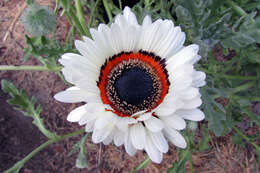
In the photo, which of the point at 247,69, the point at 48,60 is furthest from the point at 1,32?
the point at 247,69

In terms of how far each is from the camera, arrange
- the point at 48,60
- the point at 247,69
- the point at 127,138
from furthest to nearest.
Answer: the point at 247,69
the point at 48,60
the point at 127,138

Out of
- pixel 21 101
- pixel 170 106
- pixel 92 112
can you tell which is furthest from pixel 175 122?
pixel 21 101

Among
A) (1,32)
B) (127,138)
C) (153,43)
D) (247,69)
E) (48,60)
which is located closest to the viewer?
(127,138)

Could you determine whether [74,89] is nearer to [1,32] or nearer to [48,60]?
[48,60]

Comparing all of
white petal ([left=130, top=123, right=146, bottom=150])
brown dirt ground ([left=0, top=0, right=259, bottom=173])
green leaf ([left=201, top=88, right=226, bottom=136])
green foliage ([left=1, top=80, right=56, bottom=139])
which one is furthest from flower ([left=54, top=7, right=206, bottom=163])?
brown dirt ground ([left=0, top=0, right=259, bottom=173])

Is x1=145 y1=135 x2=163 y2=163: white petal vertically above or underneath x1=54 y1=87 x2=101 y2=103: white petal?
underneath

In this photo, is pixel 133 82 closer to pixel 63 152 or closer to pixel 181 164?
pixel 181 164

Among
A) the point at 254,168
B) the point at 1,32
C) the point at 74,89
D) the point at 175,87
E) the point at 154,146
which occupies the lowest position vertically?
the point at 254,168

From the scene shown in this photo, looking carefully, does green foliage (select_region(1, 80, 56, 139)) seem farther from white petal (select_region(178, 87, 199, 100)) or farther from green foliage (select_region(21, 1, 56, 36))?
white petal (select_region(178, 87, 199, 100))
